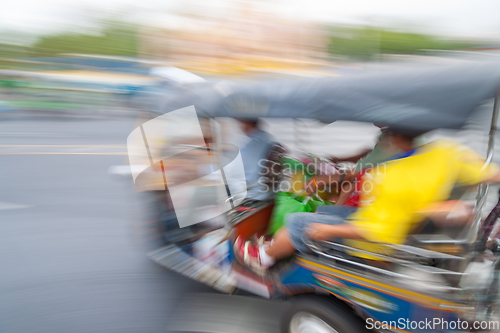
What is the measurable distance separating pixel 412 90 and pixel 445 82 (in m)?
0.13

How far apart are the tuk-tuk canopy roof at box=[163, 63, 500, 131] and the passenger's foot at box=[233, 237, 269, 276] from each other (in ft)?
2.87

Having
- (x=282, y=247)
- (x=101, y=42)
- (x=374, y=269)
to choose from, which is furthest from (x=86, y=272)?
(x=101, y=42)

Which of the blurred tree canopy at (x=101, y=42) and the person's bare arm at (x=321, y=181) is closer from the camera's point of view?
the person's bare arm at (x=321, y=181)

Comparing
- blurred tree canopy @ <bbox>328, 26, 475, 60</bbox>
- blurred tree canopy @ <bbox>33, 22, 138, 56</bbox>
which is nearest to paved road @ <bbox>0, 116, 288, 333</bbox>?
blurred tree canopy @ <bbox>328, 26, 475, 60</bbox>

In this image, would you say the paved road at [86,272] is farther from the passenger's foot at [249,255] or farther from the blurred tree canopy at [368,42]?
the blurred tree canopy at [368,42]

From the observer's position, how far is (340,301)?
1950 mm

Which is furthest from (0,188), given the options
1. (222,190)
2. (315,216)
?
(315,216)

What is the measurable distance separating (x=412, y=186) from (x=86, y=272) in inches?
108

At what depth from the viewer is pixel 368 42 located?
11.5 meters

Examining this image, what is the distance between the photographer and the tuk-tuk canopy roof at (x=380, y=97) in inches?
59.4

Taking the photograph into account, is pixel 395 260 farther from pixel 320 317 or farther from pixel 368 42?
pixel 368 42

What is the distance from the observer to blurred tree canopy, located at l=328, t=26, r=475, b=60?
1128 centimetres

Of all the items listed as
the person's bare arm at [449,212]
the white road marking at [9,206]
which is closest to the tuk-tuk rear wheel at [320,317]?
the person's bare arm at [449,212]

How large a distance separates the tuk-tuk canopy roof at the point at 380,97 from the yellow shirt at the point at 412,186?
0.27 metres
